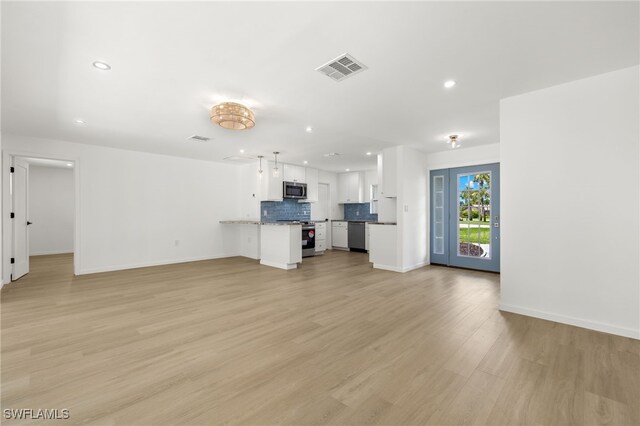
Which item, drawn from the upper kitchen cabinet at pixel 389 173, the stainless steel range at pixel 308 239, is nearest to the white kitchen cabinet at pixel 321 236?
the stainless steel range at pixel 308 239

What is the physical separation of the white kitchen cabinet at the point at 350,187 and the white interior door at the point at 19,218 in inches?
288

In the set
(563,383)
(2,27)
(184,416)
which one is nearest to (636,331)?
(563,383)

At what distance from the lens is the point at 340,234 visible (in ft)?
28.4

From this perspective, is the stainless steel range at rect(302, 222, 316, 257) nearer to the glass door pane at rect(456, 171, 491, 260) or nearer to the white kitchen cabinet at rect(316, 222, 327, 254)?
the white kitchen cabinet at rect(316, 222, 327, 254)

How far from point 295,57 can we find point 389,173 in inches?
→ 147

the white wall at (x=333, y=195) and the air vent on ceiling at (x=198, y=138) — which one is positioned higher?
the air vent on ceiling at (x=198, y=138)

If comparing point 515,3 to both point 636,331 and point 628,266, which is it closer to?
point 628,266

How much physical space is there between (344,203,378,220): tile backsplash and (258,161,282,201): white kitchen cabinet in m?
2.84

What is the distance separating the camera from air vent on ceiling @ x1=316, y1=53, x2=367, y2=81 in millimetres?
2365

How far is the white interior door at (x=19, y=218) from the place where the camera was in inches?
189

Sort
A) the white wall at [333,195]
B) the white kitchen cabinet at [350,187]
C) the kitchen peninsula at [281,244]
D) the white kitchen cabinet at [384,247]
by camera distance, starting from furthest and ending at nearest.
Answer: the white wall at [333,195], the white kitchen cabinet at [350,187], the kitchen peninsula at [281,244], the white kitchen cabinet at [384,247]

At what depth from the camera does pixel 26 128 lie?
14.0ft

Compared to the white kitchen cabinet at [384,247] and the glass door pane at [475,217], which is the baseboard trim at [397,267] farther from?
the glass door pane at [475,217]

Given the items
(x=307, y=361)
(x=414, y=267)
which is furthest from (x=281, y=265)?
(x=307, y=361)
